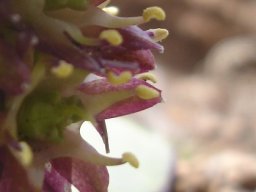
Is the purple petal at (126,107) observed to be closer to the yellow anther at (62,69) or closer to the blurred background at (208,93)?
the yellow anther at (62,69)

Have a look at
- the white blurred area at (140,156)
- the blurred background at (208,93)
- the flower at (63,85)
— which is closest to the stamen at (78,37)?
the flower at (63,85)

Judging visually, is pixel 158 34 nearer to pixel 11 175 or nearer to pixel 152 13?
pixel 152 13

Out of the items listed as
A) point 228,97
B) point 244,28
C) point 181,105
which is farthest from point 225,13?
point 228,97

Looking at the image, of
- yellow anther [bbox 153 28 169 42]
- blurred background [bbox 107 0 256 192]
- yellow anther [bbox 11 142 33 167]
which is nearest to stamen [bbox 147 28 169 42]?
yellow anther [bbox 153 28 169 42]

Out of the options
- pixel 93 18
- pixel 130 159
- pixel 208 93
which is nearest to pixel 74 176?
pixel 130 159

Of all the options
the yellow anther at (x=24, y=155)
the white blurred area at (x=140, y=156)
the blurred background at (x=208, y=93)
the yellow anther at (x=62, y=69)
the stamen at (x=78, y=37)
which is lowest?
the blurred background at (x=208, y=93)

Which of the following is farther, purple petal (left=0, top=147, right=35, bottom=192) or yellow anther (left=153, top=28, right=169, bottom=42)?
yellow anther (left=153, top=28, right=169, bottom=42)

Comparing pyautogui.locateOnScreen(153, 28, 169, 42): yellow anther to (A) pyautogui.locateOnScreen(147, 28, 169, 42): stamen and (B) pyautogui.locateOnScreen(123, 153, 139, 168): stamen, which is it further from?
(B) pyautogui.locateOnScreen(123, 153, 139, 168): stamen
